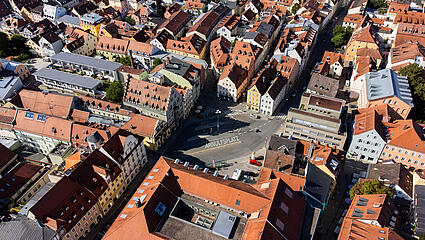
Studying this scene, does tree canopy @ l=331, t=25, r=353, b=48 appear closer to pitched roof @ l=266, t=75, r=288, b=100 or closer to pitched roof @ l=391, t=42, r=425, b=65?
pitched roof @ l=391, t=42, r=425, b=65

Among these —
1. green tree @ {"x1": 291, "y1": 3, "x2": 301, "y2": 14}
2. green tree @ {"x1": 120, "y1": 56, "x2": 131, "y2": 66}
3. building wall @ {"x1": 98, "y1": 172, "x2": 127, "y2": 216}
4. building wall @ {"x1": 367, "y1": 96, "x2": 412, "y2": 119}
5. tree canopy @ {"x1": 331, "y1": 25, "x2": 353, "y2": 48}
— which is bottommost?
building wall @ {"x1": 98, "y1": 172, "x2": 127, "y2": 216}

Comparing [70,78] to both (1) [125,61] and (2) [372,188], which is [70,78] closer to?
(1) [125,61]

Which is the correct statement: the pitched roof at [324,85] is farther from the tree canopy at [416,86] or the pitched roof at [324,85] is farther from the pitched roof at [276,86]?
the tree canopy at [416,86]

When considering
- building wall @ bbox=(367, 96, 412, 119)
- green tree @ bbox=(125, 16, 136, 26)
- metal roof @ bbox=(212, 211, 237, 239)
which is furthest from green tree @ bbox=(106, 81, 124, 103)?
building wall @ bbox=(367, 96, 412, 119)

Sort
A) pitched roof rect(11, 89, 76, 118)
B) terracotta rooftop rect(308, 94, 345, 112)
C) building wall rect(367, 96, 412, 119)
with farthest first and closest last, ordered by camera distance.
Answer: pitched roof rect(11, 89, 76, 118)
building wall rect(367, 96, 412, 119)
terracotta rooftop rect(308, 94, 345, 112)

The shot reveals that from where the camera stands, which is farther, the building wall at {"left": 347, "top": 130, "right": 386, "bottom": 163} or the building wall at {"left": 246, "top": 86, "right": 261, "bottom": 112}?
the building wall at {"left": 246, "top": 86, "right": 261, "bottom": 112}

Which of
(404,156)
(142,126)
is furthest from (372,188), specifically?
(142,126)
